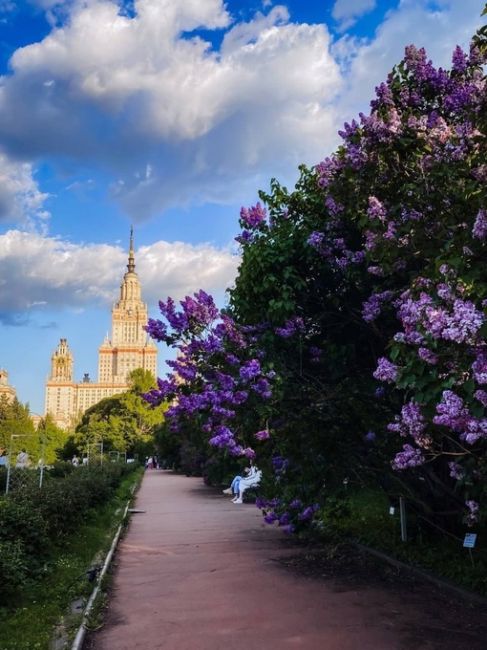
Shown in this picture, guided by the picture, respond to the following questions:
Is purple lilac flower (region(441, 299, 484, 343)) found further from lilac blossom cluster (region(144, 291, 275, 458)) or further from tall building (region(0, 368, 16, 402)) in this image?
tall building (region(0, 368, 16, 402))

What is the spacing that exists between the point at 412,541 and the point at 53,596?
5095 mm

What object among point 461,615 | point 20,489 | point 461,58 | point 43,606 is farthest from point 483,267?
point 20,489

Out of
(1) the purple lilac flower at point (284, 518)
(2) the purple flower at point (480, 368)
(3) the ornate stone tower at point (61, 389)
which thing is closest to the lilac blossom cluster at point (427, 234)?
(2) the purple flower at point (480, 368)

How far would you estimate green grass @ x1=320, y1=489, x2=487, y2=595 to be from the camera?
7375 millimetres

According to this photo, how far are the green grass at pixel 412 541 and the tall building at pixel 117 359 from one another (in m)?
132

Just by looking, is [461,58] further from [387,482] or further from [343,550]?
[343,550]

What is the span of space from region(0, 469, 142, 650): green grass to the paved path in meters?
0.40

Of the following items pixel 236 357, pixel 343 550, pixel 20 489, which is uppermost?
pixel 236 357

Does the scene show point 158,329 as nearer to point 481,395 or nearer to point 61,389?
point 481,395

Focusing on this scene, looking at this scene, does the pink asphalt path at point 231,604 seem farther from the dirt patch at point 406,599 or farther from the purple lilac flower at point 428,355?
the purple lilac flower at point 428,355

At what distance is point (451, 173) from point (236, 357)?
146 inches

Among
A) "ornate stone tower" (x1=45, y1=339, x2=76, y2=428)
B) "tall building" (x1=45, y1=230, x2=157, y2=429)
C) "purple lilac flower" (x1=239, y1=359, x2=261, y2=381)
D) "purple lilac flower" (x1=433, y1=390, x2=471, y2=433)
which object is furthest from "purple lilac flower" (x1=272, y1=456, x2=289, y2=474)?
"ornate stone tower" (x1=45, y1=339, x2=76, y2=428)

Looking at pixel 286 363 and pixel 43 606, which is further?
pixel 286 363

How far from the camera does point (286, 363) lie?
8461 millimetres
